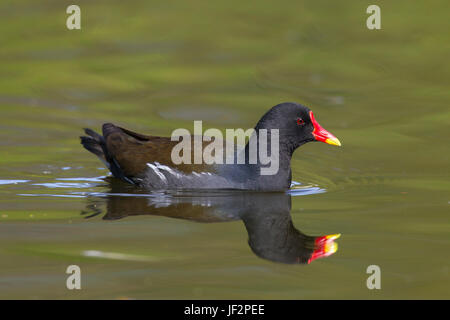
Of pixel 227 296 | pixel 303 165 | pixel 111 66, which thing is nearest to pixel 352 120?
pixel 303 165

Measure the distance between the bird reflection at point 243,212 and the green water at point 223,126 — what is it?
105 mm

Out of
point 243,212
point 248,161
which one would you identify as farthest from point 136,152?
point 243,212

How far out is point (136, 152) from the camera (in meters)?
8.91

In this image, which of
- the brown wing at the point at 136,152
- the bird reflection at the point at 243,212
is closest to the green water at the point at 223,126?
the bird reflection at the point at 243,212

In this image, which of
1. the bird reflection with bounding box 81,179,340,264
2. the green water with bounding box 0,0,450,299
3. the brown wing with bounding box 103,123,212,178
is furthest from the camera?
the brown wing with bounding box 103,123,212,178

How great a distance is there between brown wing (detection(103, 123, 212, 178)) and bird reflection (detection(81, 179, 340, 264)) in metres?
0.23

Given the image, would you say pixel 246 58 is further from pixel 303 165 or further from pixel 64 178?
pixel 64 178

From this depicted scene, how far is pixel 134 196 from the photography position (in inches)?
325

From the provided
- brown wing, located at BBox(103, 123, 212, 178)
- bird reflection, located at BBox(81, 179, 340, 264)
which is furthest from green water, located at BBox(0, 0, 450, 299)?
brown wing, located at BBox(103, 123, 212, 178)

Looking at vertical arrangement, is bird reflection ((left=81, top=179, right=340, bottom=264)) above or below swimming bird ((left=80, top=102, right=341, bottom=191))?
below

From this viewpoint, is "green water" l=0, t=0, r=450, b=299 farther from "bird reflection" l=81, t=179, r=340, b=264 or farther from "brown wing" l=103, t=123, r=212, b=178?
"brown wing" l=103, t=123, r=212, b=178

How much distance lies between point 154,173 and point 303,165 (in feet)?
6.87

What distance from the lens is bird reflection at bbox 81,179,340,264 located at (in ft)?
21.3

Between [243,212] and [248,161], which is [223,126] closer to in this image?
[248,161]
